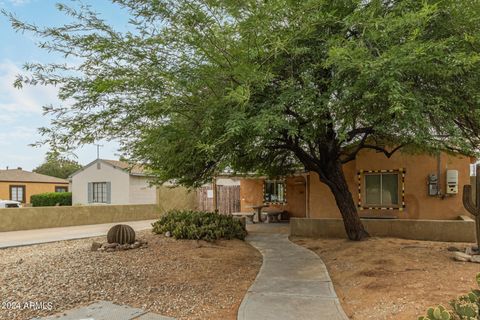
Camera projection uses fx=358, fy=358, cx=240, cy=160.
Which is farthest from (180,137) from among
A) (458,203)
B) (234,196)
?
(234,196)

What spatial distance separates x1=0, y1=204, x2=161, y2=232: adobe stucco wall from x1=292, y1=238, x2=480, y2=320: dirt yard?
39.0ft

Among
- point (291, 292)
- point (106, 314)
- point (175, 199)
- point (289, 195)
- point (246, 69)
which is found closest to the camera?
point (106, 314)

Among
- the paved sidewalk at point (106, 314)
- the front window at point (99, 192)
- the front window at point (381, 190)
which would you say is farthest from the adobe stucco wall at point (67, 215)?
the front window at point (381, 190)

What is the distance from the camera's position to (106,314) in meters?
4.88

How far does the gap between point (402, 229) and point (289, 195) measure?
25.6 feet

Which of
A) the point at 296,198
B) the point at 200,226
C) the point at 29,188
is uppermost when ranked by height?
the point at 29,188

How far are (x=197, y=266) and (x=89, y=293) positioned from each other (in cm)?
238

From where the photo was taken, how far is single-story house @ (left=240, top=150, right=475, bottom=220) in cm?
1223

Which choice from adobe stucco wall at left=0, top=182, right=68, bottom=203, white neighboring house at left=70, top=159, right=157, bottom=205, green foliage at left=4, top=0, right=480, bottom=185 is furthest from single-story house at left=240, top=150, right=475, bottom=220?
adobe stucco wall at left=0, top=182, right=68, bottom=203

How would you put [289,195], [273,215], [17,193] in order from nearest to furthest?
[273,215] < [289,195] < [17,193]

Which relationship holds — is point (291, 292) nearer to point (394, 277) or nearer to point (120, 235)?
point (394, 277)

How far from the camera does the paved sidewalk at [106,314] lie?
4750 mm

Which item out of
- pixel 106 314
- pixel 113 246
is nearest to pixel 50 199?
pixel 113 246

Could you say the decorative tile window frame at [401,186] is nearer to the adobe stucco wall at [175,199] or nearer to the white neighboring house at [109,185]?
the adobe stucco wall at [175,199]
